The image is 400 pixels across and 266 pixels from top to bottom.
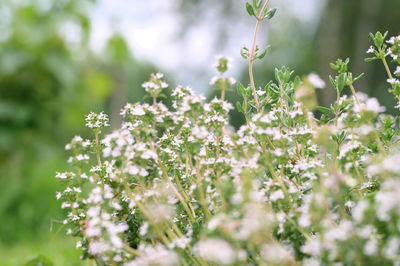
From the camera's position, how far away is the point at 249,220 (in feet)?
2.91

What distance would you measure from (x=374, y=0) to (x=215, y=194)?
1840cm

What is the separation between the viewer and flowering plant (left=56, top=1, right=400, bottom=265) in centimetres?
93

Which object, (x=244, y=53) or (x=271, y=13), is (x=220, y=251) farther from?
(x=271, y=13)

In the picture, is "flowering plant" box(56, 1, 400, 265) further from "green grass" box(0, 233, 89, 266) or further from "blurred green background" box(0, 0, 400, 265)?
"blurred green background" box(0, 0, 400, 265)

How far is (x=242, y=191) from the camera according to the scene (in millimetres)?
922

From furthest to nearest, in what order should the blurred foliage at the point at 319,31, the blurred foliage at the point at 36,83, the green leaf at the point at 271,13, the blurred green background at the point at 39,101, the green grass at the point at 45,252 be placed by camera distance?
the blurred foliage at the point at 319,31 < the blurred foliage at the point at 36,83 < the blurred green background at the point at 39,101 < the green grass at the point at 45,252 < the green leaf at the point at 271,13

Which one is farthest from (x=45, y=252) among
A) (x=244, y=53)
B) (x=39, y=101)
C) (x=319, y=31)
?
(x=319, y=31)

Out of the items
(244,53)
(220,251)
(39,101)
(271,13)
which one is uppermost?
(39,101)

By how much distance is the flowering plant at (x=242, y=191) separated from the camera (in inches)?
36.6

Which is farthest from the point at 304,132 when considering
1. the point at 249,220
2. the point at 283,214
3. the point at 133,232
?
the point at 133,232

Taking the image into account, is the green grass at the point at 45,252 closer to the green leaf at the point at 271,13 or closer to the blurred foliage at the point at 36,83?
the blurred foliage at the point at 36,83

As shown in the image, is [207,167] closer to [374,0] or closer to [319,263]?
[319,263]

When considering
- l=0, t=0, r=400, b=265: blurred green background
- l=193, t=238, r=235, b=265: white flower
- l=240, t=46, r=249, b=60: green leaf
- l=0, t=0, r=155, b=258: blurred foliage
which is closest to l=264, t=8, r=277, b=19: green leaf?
l=240, t=46, r=249, b=60: green leaf

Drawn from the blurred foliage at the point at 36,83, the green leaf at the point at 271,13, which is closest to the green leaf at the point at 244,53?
the green leaf at the point at 271,13
